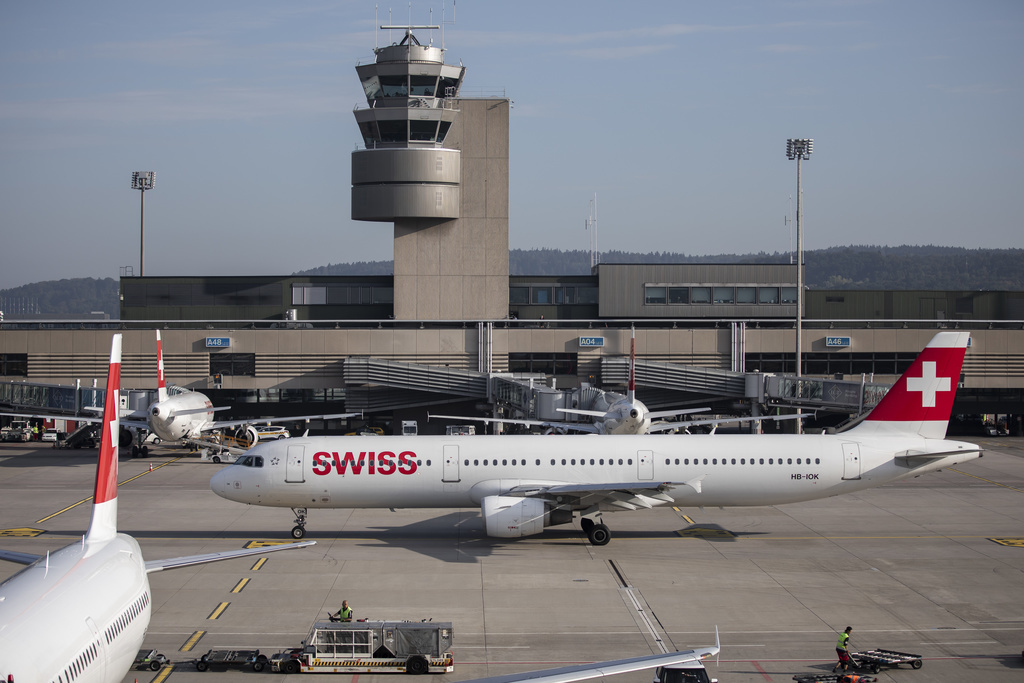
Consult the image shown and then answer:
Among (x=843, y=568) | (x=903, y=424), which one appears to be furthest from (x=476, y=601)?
(x=903, y=424)

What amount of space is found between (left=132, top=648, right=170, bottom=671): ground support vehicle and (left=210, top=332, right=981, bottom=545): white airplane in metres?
11.7

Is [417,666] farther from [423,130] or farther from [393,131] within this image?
[393,131]

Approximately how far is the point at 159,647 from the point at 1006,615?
22.8 meters

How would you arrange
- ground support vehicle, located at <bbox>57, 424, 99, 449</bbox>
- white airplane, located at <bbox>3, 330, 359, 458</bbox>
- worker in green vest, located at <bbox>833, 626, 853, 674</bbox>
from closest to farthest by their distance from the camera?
worker in green vest, located at <bbox>833, 626, 853, 674</bbox> → white airplane, located at <bbox>3, 330, 359, 458</bbox> → ground support vehicle, located at <bbox>57, 424, 99, 449</bbox>

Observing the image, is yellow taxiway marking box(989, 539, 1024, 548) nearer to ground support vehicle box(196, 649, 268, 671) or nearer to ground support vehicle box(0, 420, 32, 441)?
ground support vehicle box(196, 649, 268, 671)

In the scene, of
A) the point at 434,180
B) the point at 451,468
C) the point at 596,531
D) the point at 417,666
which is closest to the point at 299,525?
the point at 451,468

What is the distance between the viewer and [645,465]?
1321 inches

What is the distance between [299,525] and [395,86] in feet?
152

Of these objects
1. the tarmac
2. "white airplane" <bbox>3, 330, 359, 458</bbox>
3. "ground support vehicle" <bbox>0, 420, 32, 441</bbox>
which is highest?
"white airplane" <bbox>3, 330, 359, 458</bbox>

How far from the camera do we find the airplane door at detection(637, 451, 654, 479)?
3350 cm

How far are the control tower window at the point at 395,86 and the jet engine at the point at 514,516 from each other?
47497 mm

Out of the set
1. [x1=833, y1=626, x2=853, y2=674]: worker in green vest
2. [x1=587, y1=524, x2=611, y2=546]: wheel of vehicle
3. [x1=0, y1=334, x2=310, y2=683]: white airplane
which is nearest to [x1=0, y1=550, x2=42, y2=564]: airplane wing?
[x1=0, y1=334, x2=310, y2=683]: white airplane

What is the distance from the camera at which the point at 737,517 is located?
38.3 metres

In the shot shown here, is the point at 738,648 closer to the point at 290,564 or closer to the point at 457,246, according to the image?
the point at 290,564
